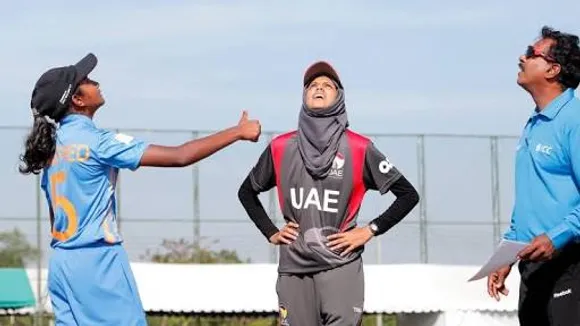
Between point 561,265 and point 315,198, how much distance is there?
5.33 feet

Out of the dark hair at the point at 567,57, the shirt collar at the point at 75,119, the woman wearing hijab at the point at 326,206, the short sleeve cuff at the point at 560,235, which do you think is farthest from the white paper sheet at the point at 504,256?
the shirt collar at the point at 75,119

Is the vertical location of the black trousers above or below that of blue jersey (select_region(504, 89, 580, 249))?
below

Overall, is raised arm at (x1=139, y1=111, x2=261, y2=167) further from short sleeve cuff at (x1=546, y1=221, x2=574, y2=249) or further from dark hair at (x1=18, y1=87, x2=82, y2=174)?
short sleeve cuff at (x1=546, y1=221, x2=574, y2=249)

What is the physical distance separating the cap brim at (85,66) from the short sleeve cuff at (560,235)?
226cm

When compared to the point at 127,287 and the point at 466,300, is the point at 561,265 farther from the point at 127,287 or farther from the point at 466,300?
the point at 466,300

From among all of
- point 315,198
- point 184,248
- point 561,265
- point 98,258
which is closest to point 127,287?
point 98,258

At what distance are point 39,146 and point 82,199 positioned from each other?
1.13 ft

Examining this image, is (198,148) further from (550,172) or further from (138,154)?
(550,172)

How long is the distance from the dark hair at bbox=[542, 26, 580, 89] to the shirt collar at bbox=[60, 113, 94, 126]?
2206mm

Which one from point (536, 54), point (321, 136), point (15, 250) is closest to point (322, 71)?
point (321, 136)

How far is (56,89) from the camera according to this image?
7.05 m

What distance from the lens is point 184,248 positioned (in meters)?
20.1

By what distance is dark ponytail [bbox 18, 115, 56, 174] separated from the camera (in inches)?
276

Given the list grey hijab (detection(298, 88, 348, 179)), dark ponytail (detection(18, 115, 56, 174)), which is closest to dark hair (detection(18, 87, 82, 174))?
dark ponytail (detection(18, 115, 56, 174))
